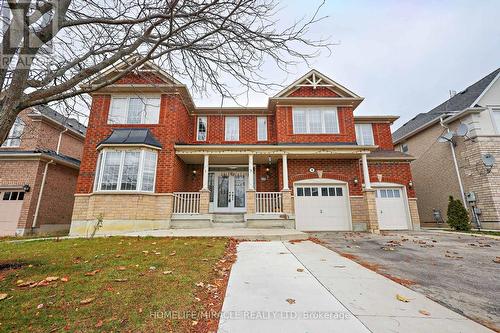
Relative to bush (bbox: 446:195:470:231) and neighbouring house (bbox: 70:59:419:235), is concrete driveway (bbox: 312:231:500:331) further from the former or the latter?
bush (bbox: 446:195:470:231)

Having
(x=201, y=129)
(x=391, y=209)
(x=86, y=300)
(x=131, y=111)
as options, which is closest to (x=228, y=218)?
(x=201, y=129)

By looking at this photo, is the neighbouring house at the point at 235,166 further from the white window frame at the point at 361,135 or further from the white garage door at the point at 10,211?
the white garage door at the point at 10,211

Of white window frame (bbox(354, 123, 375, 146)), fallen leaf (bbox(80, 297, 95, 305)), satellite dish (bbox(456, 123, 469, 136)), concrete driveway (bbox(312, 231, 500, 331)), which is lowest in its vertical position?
concrete driveway (bbox(312, 231, 500, 331))

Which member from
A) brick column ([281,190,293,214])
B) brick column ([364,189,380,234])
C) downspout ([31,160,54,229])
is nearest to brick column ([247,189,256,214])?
brick column ([281,190,293,214])

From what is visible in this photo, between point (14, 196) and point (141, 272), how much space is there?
496 inches

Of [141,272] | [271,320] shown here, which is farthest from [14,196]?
[271,320]

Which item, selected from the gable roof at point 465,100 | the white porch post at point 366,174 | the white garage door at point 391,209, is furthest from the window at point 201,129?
the gable roof at point 465,100

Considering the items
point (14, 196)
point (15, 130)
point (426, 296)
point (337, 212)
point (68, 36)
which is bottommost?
point (426, 296)

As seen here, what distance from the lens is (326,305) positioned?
7.61ft

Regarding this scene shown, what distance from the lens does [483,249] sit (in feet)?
19.8

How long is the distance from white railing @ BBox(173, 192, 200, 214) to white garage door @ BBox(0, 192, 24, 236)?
7.65m

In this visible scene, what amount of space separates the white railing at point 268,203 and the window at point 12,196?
1152 cm

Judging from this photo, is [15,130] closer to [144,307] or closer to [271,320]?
[144,307]

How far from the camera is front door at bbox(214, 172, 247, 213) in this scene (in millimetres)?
11945
